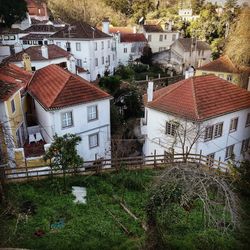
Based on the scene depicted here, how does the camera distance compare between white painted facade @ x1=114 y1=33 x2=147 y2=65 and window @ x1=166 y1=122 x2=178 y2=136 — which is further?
white painted facade @ x1=114 y1=33 x2=147 y2=65

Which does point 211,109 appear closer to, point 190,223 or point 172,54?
point 190,223

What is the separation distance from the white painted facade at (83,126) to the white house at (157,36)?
97.5ft

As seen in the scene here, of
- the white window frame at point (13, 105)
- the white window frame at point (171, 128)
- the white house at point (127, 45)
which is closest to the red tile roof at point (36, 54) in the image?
the white house at point (127, 45)

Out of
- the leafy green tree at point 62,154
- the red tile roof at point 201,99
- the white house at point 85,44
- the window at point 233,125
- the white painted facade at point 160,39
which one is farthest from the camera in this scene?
the white painted facade at point 160,39

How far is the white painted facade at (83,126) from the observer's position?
1585 centimetres

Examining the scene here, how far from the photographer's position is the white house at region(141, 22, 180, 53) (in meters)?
44.4

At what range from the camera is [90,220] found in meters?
10.1

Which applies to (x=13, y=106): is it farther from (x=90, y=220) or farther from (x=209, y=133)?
(x=209, y=133)

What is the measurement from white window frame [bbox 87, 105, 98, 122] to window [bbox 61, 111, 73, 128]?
1.23 metres

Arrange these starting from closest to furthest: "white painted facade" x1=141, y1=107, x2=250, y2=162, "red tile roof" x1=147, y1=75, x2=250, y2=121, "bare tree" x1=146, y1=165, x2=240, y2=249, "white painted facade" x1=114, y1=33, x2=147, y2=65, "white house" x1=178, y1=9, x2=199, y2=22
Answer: "bare tree" x1=146, y1=165, x2=240, y2=249 → "red tile roof" x1=147, y1=75, x2=250, y2=121 → "white painted facade" x1=141, y1=107, x2=250, y2=162 → "white painted facade" x1=114, y1=33, x2=147, y2=65 → "white house" x1=178, y1=9, x2=199, y2=22

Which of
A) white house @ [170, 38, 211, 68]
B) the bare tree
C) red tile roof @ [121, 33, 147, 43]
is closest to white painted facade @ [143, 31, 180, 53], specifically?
red tile roof @ [121, 33, 147, 43]

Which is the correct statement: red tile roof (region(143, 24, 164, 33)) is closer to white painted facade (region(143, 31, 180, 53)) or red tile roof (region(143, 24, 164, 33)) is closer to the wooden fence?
white painted facade (region(143, 31, 180, 53))

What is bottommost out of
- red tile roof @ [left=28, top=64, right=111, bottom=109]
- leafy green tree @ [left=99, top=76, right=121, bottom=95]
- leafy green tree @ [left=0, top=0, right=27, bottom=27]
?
leafy green tree @ [left=99, top=76, right=121, bottom=95]

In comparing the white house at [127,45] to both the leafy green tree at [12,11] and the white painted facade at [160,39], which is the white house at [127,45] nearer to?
the white painted facade at [160,39]
